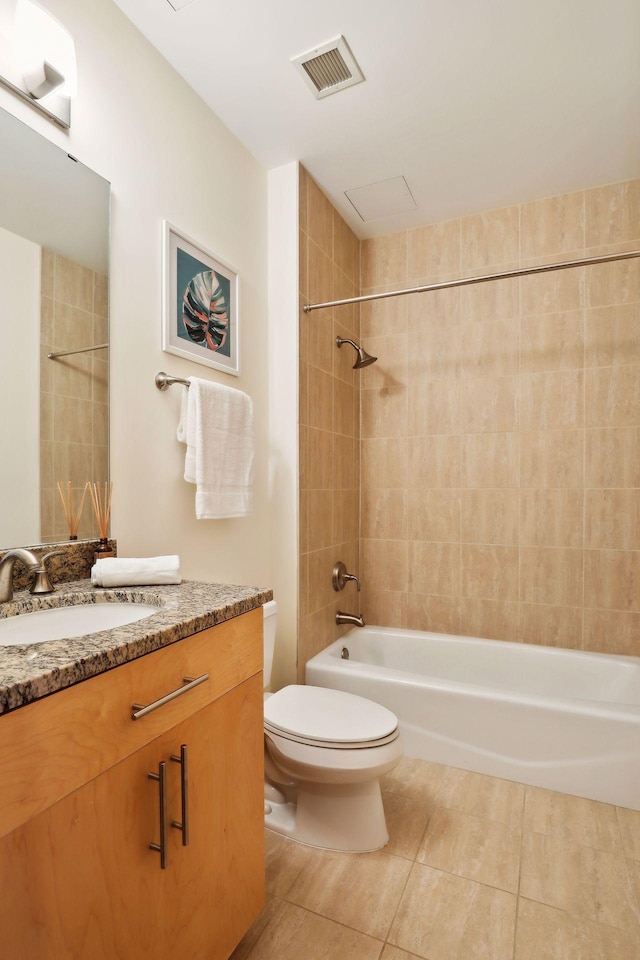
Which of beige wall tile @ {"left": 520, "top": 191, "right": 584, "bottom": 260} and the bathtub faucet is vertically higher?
beige wall tile @ {"left": 520, "top": 191, "right": 584, "bottom": 260}

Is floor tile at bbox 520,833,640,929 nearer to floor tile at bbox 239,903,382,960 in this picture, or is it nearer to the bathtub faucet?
floor tile at bbox 239,903,382,960

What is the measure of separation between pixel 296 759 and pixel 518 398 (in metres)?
1.93

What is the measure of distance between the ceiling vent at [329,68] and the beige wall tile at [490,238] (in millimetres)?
1110

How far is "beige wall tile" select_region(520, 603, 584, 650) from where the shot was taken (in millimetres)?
2424

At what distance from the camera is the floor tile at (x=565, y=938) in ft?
3.91

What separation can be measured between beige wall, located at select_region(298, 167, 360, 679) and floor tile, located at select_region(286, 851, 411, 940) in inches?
30.2

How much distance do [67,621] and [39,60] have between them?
132 centimetres

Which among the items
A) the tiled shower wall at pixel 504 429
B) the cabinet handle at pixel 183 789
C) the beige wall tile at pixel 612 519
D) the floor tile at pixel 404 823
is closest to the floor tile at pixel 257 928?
the floor tile at pixel 404 823

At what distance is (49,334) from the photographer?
50.0 inches

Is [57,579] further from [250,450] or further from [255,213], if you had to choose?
[255,213]

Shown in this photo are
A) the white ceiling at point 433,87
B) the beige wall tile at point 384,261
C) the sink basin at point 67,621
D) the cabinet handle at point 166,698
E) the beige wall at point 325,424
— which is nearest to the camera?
the cabinet handle at point 166,698

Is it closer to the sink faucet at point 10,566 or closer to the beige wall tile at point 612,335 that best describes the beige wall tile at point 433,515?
the beige wall tile at point 612,335

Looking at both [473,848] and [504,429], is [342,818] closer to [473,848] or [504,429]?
[473,848]

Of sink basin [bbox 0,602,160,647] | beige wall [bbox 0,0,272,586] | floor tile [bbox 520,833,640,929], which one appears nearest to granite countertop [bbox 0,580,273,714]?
sink basin [bbox 0,602,160,647]
